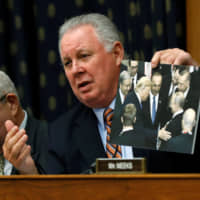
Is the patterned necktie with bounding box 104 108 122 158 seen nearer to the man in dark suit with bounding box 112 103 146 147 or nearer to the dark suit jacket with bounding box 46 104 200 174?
the dark suit jacket with bounding box 46 104 200 174

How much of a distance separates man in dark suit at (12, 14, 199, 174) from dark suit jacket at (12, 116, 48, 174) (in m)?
0.22

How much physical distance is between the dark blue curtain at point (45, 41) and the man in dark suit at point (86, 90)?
714 millimetres

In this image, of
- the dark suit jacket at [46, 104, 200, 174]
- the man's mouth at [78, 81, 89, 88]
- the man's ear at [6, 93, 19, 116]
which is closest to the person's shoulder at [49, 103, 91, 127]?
the dark suit jacket at [46, 104, 200, 174]

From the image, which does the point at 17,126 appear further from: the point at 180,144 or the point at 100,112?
the point at 180,144

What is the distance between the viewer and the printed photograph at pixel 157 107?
107 centimetres

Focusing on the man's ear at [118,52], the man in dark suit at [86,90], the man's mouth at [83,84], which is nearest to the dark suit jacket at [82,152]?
the man in dark suit at [86,90]

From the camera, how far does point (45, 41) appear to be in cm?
250

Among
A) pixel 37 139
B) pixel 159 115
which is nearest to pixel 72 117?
pixel 37 139

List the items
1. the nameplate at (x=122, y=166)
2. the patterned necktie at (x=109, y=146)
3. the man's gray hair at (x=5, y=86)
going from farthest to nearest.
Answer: the man's gray hair at (x=5, y=86), the patterned necktie at (x=109, y=146), the nameplate at (x=122, y=166)

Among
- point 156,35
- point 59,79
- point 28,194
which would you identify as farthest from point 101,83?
point 59,79

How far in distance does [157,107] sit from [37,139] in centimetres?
89

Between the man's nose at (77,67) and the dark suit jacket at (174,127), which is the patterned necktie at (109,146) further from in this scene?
the dark suit jacket at (174,127)

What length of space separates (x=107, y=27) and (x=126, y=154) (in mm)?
555

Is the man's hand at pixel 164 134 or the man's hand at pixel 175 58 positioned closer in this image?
the man's hand at pixel 164 134
